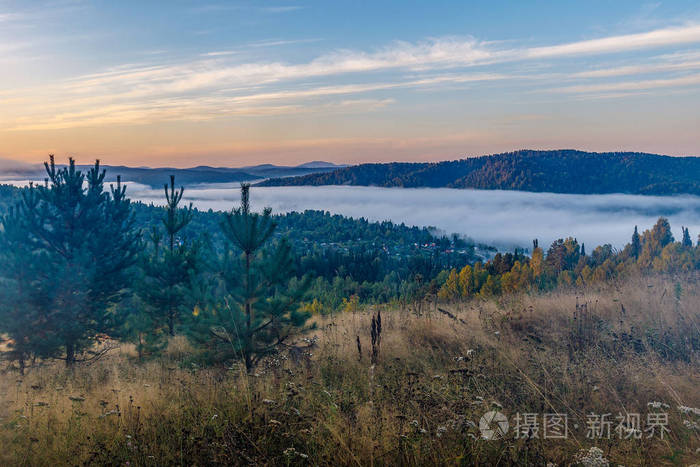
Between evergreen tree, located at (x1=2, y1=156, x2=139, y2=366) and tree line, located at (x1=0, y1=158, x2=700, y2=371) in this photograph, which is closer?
tree line, located at (x1=0, y1=158, x2=700, y2=371)

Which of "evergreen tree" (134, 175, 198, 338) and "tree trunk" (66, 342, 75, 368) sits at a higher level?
"evergreen tree" (134, 175, 198, 338)

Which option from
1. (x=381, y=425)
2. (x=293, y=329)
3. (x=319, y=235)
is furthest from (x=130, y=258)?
(x=319, y=235)

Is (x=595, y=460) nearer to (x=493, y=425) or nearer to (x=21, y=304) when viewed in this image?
(x=493, y=425)

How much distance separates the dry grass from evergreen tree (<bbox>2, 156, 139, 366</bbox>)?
216 inches

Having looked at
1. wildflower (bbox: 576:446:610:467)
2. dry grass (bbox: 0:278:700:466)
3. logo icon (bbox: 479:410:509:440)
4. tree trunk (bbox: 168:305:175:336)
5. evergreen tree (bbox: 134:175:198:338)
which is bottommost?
tree trunk (bbox: 168:305:175:336)

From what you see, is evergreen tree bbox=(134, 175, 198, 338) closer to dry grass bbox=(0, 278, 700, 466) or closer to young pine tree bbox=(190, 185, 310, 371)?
young pine tree bbox=(190, 185, 310, 371)

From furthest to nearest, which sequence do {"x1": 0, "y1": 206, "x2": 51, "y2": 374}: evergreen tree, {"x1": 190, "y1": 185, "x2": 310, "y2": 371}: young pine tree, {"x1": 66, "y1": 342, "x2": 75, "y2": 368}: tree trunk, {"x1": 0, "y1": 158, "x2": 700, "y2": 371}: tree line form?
1. {"x1": 66, "y1": 342, "x2": 75, "y2": 368}: tree trunk
2. {"x1": 0, "y1": 206, "x2": 51, "y2": 374}: evergreen tree
3. {"x1": 0, "y1": 158, "x2": 700, "y2": 371}: tree line
4. {"x1": 190, "y1": 185, "x2": 310, "y2": 371}: young pine tree

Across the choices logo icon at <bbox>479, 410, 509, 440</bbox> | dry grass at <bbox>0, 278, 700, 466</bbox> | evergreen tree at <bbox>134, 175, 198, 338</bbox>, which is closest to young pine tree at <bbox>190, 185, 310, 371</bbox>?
dry grass at <bbox>0, 278, 700, 466</bbox>

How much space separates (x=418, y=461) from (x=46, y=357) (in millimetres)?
12774

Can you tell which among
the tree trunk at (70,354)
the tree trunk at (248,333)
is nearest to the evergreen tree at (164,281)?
the tree trunk at (70,354)

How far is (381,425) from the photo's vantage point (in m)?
3.82

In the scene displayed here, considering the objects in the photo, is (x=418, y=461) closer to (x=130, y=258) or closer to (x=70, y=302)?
(x=70, y=302)

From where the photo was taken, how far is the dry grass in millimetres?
3666

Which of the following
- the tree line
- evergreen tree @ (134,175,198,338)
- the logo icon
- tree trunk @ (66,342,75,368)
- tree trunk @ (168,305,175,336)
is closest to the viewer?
the logo icon
